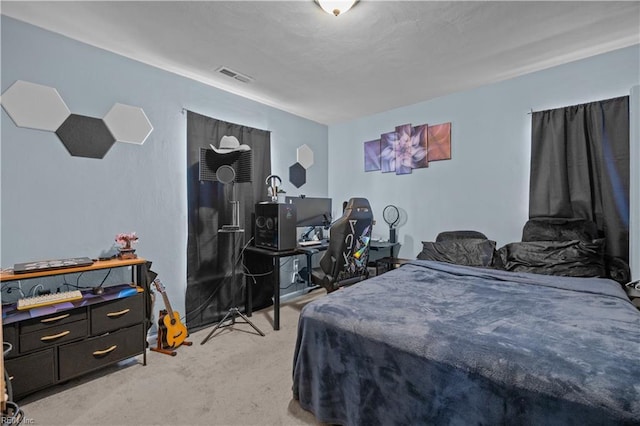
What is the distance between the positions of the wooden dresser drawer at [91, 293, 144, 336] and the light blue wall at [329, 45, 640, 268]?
2928 mm

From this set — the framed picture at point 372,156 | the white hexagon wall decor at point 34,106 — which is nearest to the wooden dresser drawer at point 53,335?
the white hexagon wall decor at point 34,106

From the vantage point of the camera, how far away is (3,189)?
1.90 m

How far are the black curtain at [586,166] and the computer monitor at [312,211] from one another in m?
2.25

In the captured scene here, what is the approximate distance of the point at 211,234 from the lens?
9.66 feet

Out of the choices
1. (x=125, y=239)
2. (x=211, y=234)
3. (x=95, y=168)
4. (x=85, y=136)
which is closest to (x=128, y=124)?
(x=85, y=136)

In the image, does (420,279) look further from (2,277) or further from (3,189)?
(3,189)

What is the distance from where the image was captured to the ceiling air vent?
2.69 metres

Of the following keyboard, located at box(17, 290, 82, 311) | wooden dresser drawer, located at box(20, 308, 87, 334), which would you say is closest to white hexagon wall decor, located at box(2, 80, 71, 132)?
keyboard, located at box(17, 290, 82, 311)

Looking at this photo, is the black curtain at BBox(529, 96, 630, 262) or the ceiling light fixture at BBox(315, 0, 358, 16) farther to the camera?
the black curtain at BBox(529, 96, 630, 262)

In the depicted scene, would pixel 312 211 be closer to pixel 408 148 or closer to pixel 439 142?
pixel 408 148

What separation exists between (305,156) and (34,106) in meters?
2.77

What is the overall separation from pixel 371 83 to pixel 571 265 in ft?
8.08

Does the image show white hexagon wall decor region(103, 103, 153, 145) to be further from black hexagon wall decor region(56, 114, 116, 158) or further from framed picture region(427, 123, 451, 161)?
framed picture region(427, 123, 451, 161)

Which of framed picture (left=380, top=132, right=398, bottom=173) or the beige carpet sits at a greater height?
framed picture (left=380, top=132, right=398, bottom=173)
